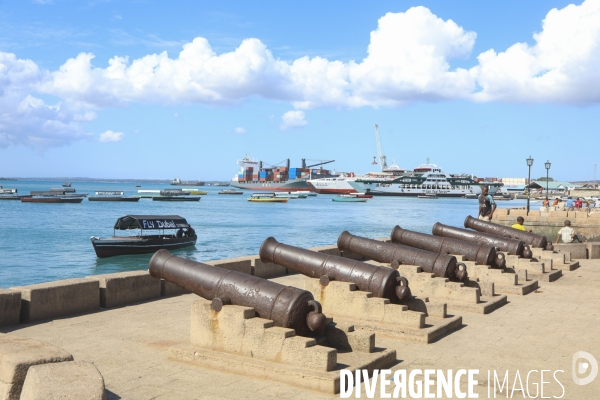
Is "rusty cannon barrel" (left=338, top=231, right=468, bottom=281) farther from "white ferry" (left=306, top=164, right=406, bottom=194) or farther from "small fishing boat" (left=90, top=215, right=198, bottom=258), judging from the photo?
"white ferry" (left=306, top=164, right=406, bottom=194)

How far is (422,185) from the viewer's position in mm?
134625

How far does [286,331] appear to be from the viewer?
497 cm

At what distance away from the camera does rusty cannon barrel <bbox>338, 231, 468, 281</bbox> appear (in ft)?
27.9

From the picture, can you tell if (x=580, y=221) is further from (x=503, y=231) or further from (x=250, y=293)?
(x=250, y=293)

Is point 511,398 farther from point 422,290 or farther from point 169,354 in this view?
point 422,290

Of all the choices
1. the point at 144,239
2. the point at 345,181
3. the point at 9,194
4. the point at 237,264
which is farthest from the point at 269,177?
the point at 237,264

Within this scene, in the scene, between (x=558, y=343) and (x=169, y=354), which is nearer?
(x=169, y=354)

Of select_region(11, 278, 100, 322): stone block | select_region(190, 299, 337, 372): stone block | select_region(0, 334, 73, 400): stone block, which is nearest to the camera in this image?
select_region(0, 334, 73, 400): stone block

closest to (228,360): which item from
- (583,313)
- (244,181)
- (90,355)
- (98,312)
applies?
(90,355)

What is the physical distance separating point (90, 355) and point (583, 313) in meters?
6.03

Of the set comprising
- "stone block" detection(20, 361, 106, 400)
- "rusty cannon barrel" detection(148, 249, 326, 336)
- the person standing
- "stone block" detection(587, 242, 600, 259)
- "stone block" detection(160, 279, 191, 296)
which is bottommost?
"stone block" detection(587, 242, 600, 259)

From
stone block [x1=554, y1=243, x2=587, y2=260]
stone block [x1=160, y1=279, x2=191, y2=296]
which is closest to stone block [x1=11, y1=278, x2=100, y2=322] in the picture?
stone block [x1=160, y1=279, x2=191, y2=296]

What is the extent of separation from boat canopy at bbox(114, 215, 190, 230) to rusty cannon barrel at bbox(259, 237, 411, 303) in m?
19.6

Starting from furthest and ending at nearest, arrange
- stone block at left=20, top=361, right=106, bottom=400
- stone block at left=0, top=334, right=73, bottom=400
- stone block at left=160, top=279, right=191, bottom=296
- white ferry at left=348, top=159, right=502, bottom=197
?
white ferry at left=348, top=159, right=502, bottom=197
stone block at left=160, top=279, right=191, bottom=296
stone block at left=0, top=334, right=73, bottom=400
stone block at left=20, top=361, right=106, bottom=400
